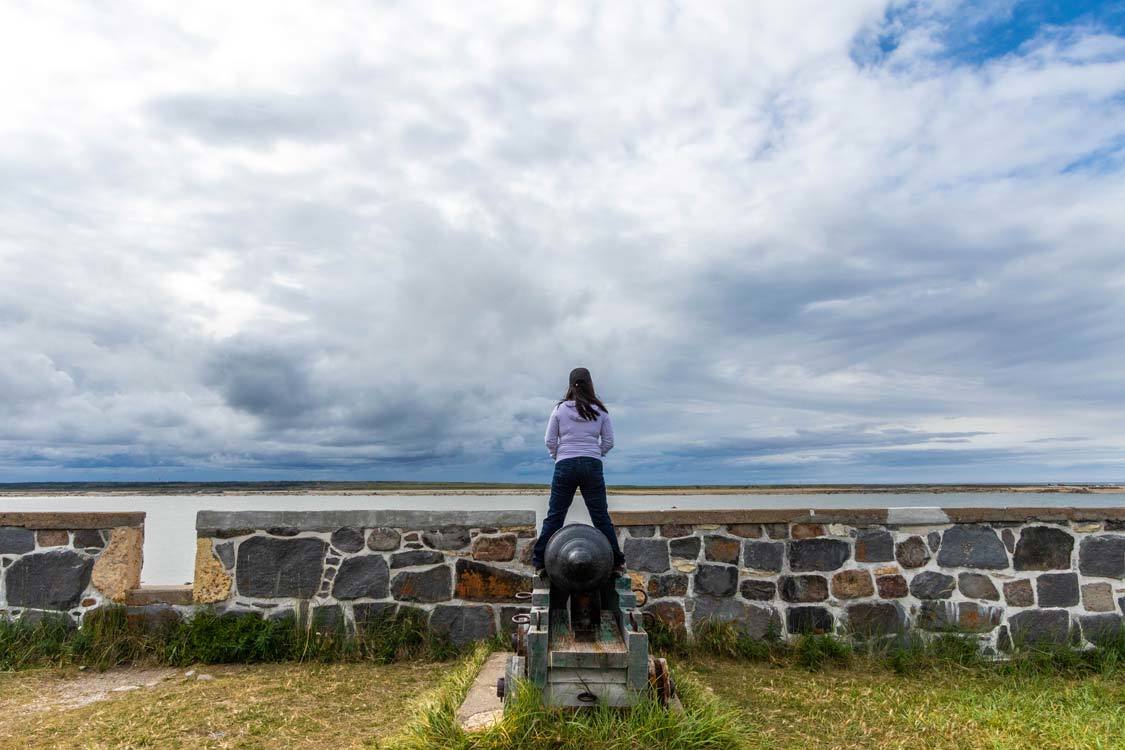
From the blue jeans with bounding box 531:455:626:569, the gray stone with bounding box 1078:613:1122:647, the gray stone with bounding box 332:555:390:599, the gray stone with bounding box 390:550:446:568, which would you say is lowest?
the gray stone with bounding box 1078:613:1122:647

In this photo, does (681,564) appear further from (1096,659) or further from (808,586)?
(1096,659)

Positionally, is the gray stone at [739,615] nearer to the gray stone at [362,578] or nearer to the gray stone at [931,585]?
the gray stone at [931,585]

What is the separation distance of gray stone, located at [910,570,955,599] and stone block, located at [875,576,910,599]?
0.24ft

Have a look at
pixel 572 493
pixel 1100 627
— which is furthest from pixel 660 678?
pixel 1100 627

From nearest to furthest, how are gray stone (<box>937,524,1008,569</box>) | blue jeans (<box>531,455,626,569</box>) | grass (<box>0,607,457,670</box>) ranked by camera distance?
blue jeans (<box>531,455,626,569</box>) → grass (<box>0,607,457,670</box>) → gray stone (<box>937,524,1008,569</box>)

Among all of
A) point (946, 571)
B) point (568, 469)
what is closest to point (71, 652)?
point (568, 469)

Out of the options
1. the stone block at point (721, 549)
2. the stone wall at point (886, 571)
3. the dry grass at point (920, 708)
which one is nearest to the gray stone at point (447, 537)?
the stone wall at point (886, 571)

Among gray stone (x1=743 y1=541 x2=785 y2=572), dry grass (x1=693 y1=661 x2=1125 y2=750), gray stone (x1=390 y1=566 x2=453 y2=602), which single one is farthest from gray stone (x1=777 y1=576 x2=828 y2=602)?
gray stone (x1=390 y1=566 x2=453 y2=602)

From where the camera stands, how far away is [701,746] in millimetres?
4141

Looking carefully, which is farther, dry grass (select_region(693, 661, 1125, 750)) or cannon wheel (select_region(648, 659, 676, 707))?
dry grass (select_region(693, 661, 1125, 750))

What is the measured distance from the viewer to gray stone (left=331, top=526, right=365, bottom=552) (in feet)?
22.7

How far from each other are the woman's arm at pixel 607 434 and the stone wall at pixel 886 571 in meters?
1.38

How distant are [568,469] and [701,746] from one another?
2072mm

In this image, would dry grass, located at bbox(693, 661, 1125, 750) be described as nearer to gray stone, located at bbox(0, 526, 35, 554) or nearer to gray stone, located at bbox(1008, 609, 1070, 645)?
gray stone, located at bbox(1008, 609, 1070, 645)
